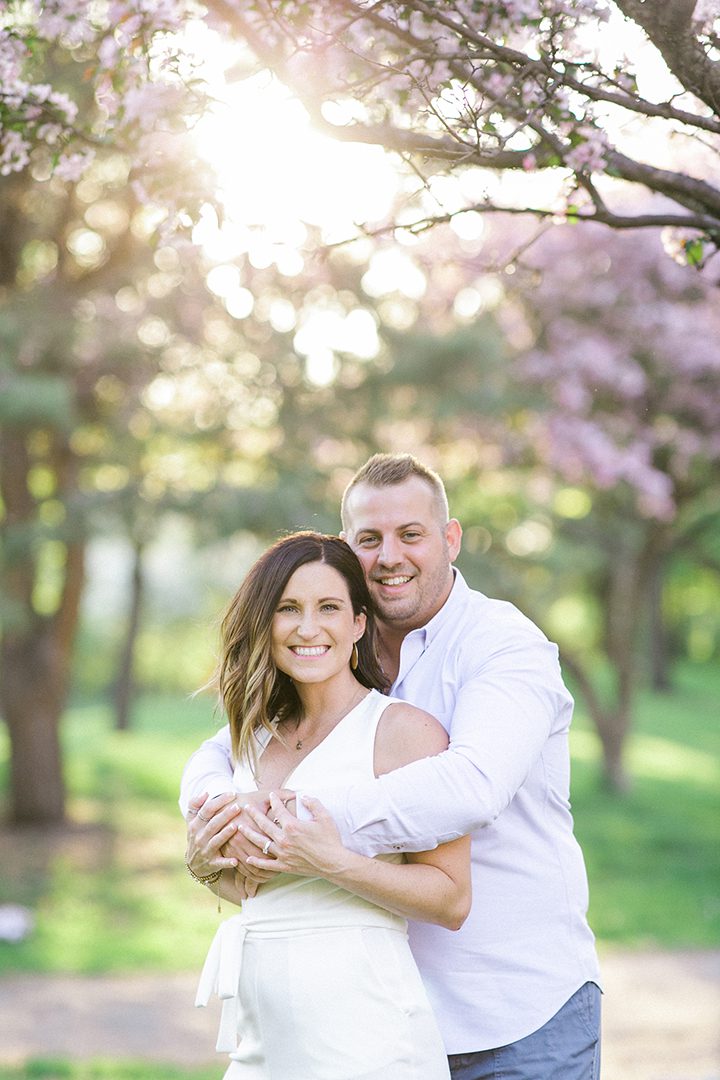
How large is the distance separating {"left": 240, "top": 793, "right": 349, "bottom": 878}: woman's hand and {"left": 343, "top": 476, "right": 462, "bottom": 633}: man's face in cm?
76

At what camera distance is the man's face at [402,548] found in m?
3.41

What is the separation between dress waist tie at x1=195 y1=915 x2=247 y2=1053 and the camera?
2.91 metres

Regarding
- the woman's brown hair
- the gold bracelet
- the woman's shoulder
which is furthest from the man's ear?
the gold bracelet

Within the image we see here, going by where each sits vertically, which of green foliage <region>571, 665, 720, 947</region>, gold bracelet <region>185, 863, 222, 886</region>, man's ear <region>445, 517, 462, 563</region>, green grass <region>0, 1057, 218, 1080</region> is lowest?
green grass <region>0, 1057, 218, 1080</region>

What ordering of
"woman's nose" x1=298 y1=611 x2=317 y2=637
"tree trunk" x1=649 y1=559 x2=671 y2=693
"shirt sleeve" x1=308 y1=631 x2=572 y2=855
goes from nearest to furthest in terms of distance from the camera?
1. "shirt sleeve" x1=308 y1=631 x2=572 y2=855
2. "woman's nose" x1=298 y1=611 x2=317 y2=637
3. "tree trunk" x1=649 y1=559 x2=671 y2=693

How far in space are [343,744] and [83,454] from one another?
11.2 metres

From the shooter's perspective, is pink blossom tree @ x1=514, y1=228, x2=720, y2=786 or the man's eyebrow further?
pink blossom tree @ x1=514, y1=228, x2=720, y2=786

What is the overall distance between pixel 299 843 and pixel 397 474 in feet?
3.76

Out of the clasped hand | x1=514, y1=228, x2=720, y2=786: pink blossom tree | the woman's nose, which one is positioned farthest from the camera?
x1=514, y1=228, x2=720, y2=786: pink blossom tree

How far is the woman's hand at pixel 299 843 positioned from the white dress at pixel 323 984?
0.16 metres

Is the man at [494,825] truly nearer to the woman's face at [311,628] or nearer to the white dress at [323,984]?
the white dress at [323,984]

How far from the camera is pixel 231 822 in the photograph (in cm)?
287

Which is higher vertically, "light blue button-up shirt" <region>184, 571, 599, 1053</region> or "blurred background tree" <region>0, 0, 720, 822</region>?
"blurred background tree" <region>0, 0, 720, 822</region>

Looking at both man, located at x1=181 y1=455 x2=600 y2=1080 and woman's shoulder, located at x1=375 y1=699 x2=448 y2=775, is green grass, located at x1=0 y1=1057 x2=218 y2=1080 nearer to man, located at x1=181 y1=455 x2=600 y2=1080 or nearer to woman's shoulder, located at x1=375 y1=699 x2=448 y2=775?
man, located at x1=181 y1=455 x2=600 y2=1080
